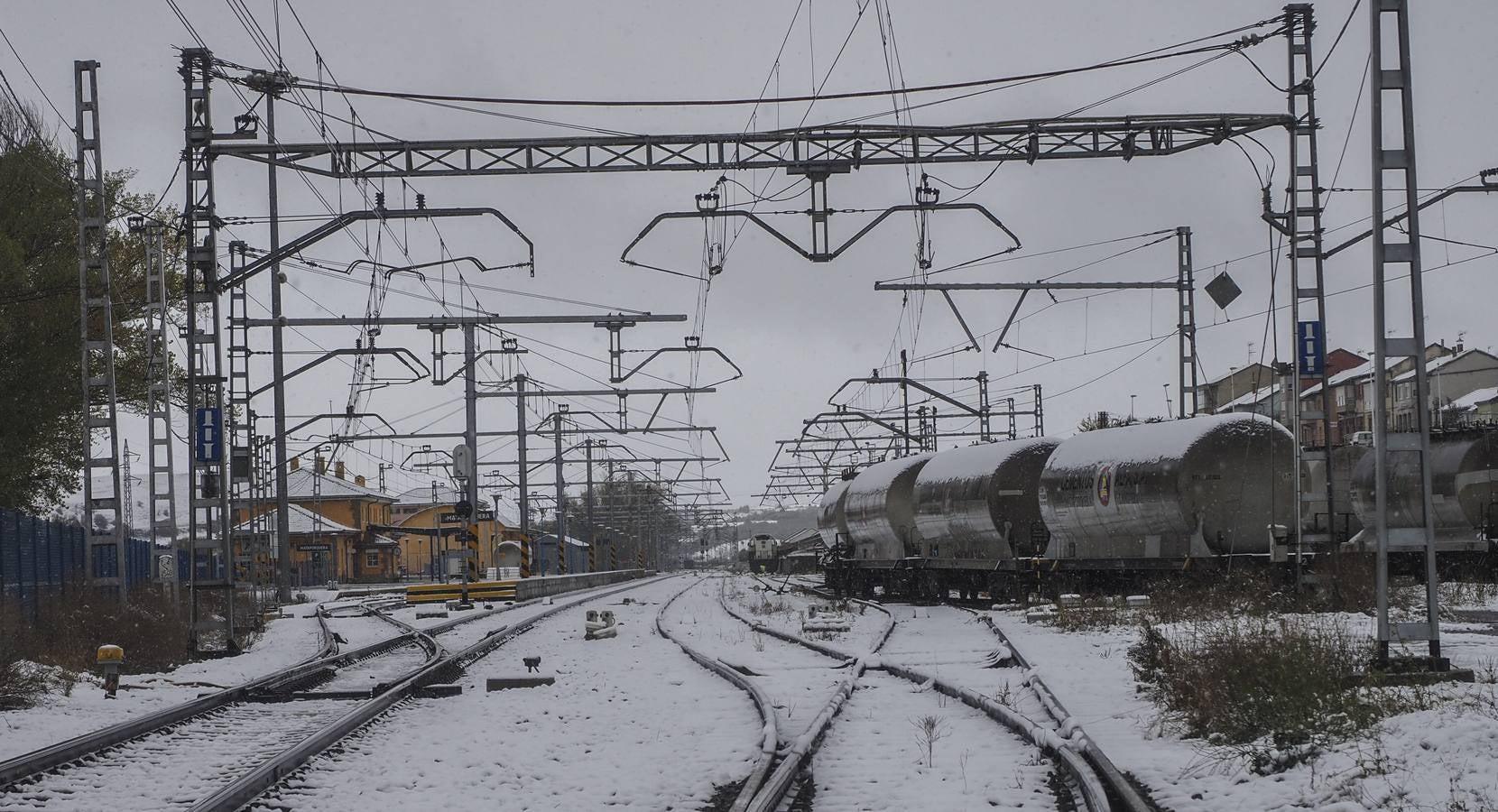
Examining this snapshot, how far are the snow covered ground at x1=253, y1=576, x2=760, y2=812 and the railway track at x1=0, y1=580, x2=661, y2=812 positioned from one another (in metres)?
0.25

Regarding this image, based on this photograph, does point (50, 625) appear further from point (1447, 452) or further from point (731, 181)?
point (1447, 452)

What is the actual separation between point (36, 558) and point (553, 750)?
18491 mm

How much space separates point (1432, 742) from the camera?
7809 millimetres

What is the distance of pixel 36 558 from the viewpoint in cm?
2500

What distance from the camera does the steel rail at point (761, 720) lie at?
25.3 feet

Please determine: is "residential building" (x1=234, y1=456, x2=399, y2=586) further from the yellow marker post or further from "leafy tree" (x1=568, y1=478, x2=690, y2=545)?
the yellow marker post

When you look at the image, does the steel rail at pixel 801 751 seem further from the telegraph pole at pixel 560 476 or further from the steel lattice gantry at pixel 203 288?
the telegraph pole at pixel 560 476

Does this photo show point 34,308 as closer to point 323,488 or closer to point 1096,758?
point 1096,758

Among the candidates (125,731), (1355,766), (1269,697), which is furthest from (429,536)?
(1355,766)

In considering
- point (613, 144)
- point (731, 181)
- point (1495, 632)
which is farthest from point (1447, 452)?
point (613, 144)

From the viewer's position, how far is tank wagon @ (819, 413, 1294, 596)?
23.8 m

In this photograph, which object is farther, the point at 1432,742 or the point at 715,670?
the point at 715,670

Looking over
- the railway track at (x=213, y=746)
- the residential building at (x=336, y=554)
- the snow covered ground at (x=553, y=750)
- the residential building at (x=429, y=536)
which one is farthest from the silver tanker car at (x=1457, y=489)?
the residential building at (x=429, y=536)

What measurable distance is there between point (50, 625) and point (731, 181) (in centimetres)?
1146
